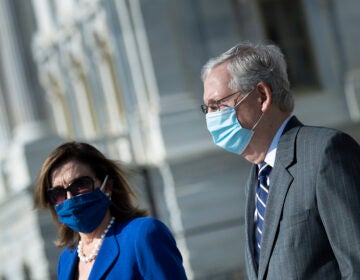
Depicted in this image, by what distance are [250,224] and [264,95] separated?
0.56 metres

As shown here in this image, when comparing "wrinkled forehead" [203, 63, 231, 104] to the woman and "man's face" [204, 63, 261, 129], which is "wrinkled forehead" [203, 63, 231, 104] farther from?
the woman

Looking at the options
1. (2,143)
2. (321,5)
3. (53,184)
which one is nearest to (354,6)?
(321,5)

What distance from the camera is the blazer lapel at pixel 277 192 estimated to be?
414 centimetres

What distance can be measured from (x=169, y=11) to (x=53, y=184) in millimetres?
12281

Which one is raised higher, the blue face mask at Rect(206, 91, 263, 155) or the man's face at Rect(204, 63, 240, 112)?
the man's face at Rect(204, 63, 240, 112)

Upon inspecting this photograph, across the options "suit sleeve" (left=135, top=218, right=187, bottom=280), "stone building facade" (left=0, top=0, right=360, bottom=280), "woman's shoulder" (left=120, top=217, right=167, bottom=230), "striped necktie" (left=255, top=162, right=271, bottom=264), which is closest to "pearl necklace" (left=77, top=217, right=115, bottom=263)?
"woman's shoulder" (left=120, top=217, right=167, bottom=230)

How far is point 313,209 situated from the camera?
13.2ft

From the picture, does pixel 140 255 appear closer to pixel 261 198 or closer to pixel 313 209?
pixel 261 198

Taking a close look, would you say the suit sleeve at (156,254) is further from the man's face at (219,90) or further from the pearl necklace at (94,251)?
the man's face at (219,90)

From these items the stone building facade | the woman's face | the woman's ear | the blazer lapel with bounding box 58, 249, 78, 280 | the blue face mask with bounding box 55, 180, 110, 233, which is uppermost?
the woman's ear

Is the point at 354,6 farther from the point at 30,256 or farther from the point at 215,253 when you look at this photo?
the point at 30,256

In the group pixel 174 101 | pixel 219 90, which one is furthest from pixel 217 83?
pixel 174 101

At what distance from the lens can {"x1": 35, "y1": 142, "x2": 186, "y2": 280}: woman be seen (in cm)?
478

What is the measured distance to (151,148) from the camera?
17156 mm
